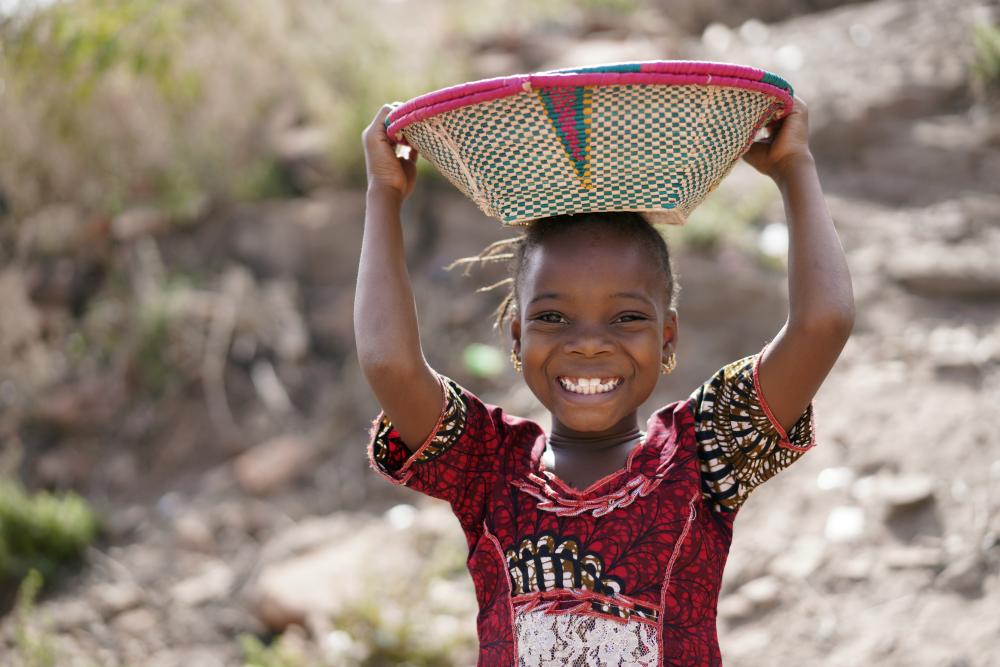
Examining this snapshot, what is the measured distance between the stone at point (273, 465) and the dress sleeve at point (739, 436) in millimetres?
3358

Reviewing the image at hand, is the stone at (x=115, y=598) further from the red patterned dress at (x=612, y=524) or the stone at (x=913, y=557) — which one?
the stone at (x=913, y=557)

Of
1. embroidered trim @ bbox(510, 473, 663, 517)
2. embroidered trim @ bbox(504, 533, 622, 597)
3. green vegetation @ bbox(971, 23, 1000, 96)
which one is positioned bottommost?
embroidered trim @ bbox(504, 533, 622, 597)

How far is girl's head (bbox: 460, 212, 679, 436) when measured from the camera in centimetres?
173

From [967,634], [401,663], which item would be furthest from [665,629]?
[401,663]

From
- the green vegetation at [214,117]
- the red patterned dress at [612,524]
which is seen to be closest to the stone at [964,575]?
the red patterned dress at [612,524]

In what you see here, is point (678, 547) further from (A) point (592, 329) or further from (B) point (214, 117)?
(B) point (214, 117)

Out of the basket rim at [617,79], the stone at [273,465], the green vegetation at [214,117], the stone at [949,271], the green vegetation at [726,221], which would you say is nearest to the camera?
the basket rim at [617,79]

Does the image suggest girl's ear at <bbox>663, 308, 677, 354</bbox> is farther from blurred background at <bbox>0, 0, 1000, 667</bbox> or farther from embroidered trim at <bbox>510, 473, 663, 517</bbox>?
blurred background at <bbox>0, 0, 1000, 667</bbox>

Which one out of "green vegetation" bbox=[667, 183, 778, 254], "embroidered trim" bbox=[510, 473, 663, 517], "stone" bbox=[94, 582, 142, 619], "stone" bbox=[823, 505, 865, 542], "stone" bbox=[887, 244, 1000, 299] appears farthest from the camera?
"green vegetation" bbox=[667, 183, 778, 254]

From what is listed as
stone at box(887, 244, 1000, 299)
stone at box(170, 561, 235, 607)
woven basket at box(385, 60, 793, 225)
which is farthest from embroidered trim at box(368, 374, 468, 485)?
stone at box(887, 244, 1000, 299)

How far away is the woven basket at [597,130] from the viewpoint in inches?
57.1

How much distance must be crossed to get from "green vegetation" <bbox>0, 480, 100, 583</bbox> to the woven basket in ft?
11.1

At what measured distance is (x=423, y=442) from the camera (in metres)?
1.75

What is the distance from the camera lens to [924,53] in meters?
5.94
